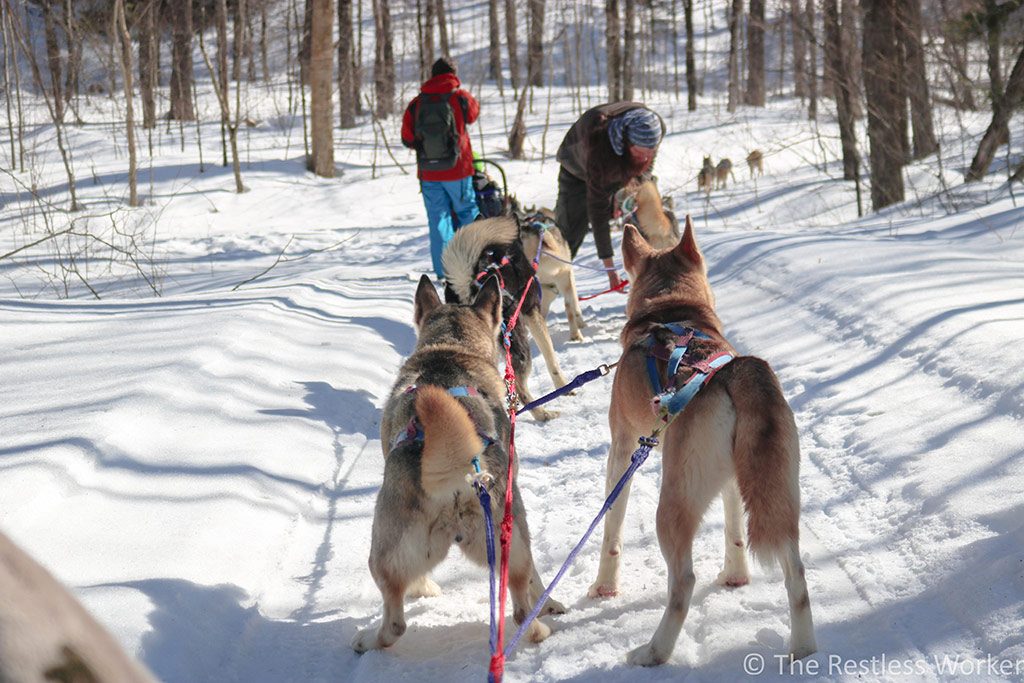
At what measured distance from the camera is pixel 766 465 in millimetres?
2576

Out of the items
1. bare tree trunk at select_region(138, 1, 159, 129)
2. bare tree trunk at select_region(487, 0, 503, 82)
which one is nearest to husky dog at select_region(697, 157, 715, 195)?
bare tree trunk at select_region(487, 0, 503, 82)

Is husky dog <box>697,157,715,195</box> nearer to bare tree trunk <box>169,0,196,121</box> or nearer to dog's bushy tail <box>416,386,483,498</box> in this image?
bare tree trunk <box>169,0,196,121</box>

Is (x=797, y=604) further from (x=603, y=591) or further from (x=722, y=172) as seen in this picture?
(x=722, y=172)

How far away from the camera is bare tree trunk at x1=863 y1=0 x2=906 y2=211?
12.1m

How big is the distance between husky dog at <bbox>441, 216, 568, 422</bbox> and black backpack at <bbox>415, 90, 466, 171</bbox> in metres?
2.23

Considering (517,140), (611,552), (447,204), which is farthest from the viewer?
(517,140)

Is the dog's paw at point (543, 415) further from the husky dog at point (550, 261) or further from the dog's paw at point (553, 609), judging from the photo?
the dog's paw at point (553, 609)

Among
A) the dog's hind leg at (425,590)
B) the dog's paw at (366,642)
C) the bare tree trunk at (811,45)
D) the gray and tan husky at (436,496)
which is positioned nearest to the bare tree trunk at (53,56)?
the bare tree trunk at (811,45)

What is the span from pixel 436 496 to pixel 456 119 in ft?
19.0

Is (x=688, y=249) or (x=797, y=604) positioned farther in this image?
(x=688, y=249)

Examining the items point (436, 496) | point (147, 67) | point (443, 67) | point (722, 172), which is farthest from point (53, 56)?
point (436, 496)

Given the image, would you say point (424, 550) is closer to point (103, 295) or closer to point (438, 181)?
point (438, 181)

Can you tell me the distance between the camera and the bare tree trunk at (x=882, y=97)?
12.1 metres

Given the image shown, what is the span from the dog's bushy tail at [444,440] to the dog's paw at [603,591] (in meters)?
0.98
